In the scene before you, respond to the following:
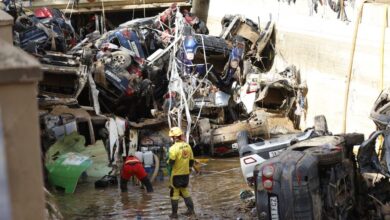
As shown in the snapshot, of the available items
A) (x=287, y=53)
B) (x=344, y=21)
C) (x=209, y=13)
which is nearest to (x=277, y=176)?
(x=344, y=21)

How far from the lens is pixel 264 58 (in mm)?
22156

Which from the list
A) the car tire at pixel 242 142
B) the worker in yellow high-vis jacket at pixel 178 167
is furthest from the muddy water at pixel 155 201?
the car tire at pixel 242 142

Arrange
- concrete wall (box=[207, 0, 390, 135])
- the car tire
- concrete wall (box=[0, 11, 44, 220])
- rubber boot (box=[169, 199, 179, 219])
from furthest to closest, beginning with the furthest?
concrete wall (box=[207, 0, 390, 135]) → rubber boot (box=[169, 199, 179, 219]) → the car tire → concrete wall (box=[0, 11, 44, 220])

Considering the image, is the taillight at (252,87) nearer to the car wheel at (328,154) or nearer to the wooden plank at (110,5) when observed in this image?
the wooden plank at (110,5)

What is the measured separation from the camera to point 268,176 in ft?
30.5

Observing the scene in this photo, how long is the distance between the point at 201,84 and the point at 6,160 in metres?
14.4

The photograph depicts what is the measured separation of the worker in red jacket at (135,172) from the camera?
1389 cm

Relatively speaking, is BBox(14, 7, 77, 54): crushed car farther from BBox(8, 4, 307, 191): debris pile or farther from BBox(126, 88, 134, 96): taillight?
BBox(126, 88, 134, 96): taillight

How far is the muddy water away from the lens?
12.5 metres

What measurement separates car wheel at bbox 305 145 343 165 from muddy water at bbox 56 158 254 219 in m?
2.65

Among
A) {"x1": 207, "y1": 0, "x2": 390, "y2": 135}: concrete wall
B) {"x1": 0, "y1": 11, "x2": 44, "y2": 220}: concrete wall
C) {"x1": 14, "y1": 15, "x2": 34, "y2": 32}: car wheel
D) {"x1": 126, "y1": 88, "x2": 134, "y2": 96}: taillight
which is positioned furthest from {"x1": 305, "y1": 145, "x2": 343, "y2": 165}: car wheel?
{"x1": 14, "y1": 15, "x2": 34, "y2": 32}: car wheel

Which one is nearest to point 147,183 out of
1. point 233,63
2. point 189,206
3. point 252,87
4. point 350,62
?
point 189,206

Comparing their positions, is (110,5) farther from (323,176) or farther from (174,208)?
(323,176)

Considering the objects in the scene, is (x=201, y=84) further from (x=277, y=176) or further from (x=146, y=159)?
(x=277, y=176)
